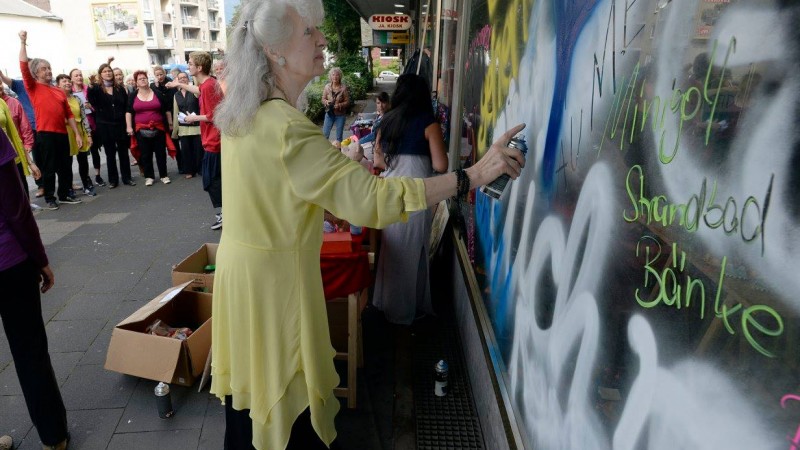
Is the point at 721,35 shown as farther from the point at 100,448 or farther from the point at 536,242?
the point at 100,448

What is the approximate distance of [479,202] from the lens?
3232 mm

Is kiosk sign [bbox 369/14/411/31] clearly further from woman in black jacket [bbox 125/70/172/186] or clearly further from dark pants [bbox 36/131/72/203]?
dark pants [bbox 36/131/72/203]

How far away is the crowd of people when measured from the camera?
6027 mm

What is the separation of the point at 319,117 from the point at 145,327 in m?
12.8

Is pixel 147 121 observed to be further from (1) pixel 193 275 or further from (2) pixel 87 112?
(1) pixel 193 275

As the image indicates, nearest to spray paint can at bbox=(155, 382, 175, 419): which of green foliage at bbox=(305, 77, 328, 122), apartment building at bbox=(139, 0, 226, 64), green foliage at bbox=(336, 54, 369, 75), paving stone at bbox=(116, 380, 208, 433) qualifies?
paving stone at bbox=(116, 380, 208, 433)

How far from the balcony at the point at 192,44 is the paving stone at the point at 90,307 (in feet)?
218

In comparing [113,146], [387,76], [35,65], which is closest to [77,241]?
[35,65]

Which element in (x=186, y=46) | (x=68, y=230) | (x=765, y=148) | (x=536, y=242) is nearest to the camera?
(x=765, y=148)

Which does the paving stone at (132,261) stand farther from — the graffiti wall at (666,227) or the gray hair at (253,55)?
the graffiti wall at (666,227)

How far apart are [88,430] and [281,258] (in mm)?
2030

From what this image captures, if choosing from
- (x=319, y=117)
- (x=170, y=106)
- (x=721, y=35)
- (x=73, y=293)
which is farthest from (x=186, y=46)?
(x=721, y=35)

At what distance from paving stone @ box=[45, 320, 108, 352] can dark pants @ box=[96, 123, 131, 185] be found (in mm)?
5067

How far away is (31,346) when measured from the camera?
242cm
